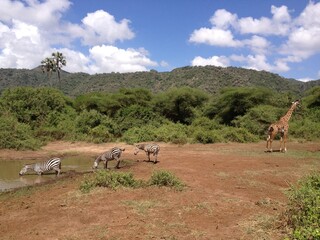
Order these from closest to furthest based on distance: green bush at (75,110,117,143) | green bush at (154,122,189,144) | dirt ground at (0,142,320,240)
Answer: dirt ground at (0,142,320,240), green bush at (154,122,189,144), green bush at (75,110,117,143)

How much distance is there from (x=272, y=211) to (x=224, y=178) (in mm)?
3937

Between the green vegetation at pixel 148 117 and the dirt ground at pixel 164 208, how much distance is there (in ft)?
38.0

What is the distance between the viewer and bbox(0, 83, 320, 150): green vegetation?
85.7ft

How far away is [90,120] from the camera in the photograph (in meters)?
29.2

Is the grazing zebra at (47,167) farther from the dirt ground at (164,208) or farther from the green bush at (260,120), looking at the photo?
the green bush at (260,120)

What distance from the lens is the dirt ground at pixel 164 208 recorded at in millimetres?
7531

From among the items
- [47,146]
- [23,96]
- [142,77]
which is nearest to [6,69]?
[142,77]

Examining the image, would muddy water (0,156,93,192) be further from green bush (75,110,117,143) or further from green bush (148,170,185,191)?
green bush (75,110,117,143)

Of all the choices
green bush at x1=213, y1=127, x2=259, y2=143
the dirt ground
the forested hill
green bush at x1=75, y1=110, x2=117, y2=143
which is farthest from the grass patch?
the forested hill

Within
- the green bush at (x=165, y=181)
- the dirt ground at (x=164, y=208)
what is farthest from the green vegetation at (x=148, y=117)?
the green bush at (x=165, y=181)

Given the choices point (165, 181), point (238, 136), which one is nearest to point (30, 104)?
point (238, 136)

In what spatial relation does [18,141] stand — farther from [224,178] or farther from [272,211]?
[272,211]

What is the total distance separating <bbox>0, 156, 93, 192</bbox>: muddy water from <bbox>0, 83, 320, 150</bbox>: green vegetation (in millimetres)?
4744

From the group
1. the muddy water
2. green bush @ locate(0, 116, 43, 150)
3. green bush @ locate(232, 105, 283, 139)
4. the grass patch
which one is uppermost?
green bush @ locate(232, 105, 283, 139)
